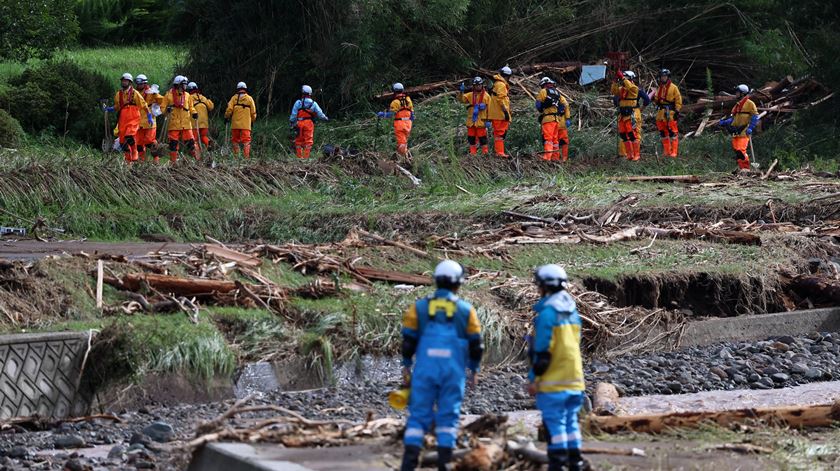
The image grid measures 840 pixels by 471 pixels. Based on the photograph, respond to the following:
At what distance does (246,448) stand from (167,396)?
139 inches

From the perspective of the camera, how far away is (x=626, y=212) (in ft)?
68.9

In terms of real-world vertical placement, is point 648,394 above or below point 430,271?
below

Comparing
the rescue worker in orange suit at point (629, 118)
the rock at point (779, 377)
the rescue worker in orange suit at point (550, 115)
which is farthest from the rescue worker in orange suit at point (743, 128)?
the rock at point (779, 377)

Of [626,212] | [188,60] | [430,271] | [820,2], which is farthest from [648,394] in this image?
[188,60]

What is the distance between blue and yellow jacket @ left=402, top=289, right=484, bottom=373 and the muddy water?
4059mm

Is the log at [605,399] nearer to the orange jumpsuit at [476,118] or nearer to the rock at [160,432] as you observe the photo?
the rock at [160,432]

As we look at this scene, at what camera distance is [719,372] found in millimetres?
13680

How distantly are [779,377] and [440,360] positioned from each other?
23.1 feet

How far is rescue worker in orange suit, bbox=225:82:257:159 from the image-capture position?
2770 centimetres

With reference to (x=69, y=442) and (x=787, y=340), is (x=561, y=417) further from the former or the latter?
(x=787, y=340)

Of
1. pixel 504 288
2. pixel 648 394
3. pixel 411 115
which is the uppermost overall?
pixel 411 115

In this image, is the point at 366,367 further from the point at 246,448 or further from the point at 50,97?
the point at 50,97

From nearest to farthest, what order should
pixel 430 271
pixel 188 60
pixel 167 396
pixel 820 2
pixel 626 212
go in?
1. pixel 167 396
2. pixel 430 271
3. pixel 626 212
4. pixel 820 2
5. pixel 188 60

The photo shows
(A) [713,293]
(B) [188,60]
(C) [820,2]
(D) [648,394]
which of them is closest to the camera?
(D) [648,394]
